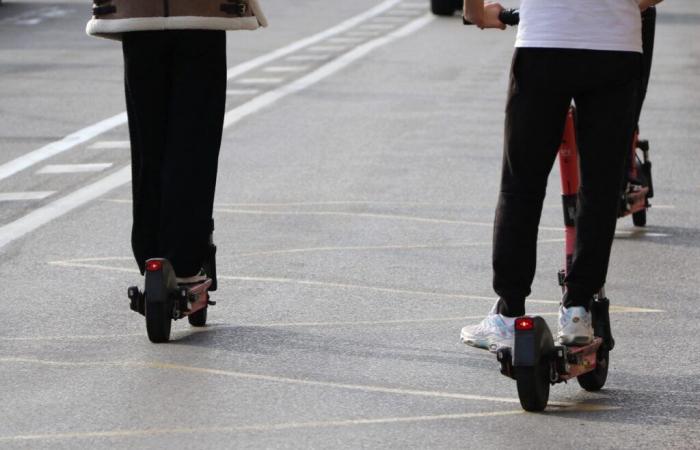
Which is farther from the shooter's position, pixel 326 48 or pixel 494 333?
pixel 326 48

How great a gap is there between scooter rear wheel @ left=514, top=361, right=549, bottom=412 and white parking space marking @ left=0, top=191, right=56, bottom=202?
551cm

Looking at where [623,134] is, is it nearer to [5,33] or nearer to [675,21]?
[5,33]

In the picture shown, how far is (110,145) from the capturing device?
1338cm

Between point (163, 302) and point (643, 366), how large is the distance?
1.73 meters

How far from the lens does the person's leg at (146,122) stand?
697 cm

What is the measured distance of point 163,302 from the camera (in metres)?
6.84

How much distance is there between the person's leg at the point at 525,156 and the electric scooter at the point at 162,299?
4.59ft

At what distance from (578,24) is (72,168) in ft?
22.5

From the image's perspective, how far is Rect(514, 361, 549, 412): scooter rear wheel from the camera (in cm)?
574

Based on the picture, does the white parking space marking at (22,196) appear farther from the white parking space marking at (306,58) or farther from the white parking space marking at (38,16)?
the white parking space marking at (38,16)

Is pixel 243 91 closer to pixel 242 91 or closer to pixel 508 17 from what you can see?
pixel 242 91

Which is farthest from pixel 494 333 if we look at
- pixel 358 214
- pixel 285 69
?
pixel 285 69

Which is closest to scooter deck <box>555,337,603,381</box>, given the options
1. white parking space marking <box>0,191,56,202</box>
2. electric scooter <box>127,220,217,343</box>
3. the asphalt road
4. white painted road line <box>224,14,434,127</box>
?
the asphalt road

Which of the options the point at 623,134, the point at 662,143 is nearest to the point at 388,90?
the point at 662,143
